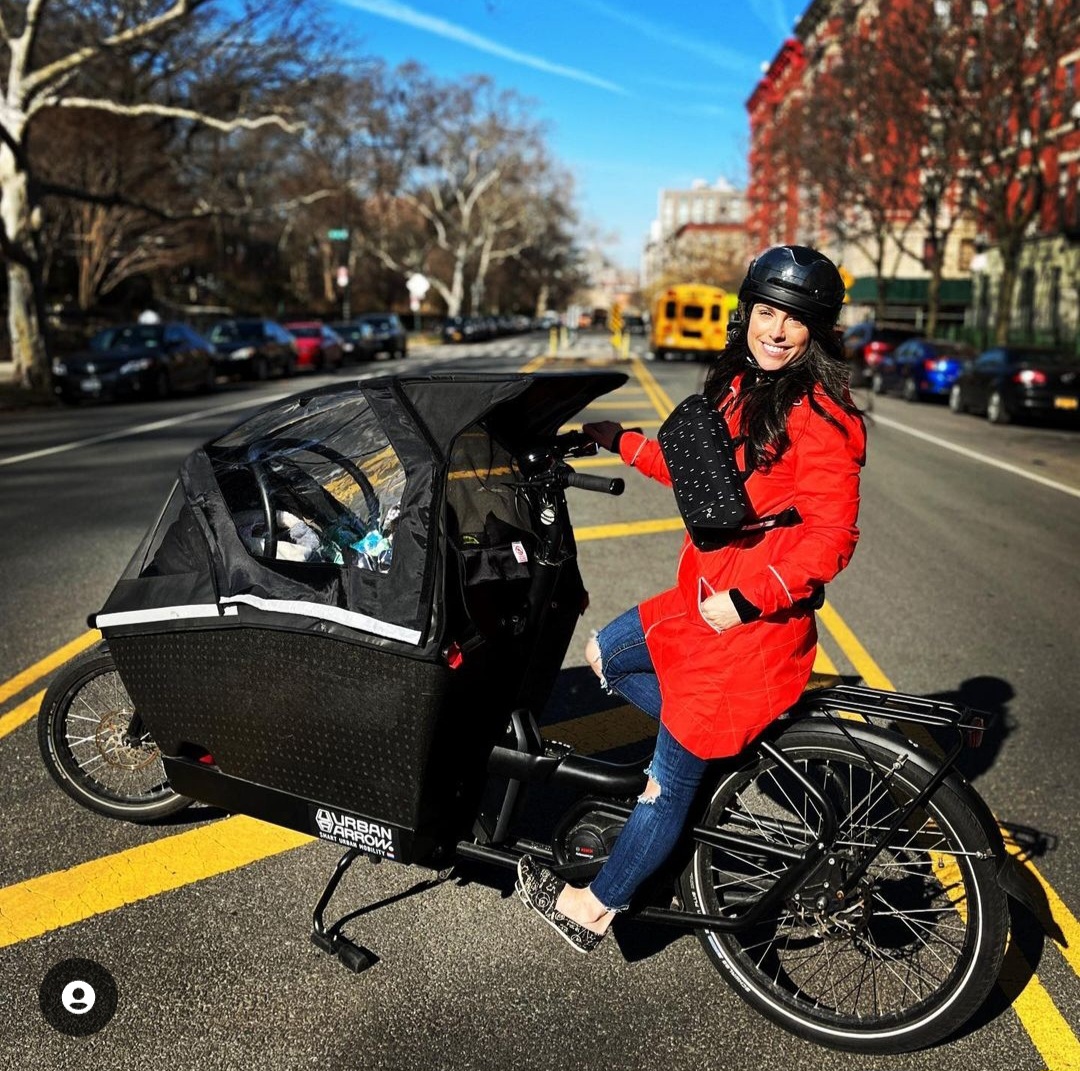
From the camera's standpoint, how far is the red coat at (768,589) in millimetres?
2436

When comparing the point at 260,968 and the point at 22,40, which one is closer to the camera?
the point at 260,968

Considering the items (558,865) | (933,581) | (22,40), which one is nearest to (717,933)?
(558,865)

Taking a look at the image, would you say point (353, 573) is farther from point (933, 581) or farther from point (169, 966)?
point (933, 581)

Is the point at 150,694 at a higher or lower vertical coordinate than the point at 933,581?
higher

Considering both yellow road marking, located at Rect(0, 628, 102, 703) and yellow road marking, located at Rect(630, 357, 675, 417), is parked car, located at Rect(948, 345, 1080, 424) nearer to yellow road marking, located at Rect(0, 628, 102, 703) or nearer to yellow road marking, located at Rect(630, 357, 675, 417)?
yellow road marking, located at Rect(630, 357, 675, 417)

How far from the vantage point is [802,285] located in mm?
2518

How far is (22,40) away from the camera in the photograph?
20.4 meters

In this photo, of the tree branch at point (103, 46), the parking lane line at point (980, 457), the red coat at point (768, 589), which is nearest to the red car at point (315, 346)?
the tree branch at point (103, 46)

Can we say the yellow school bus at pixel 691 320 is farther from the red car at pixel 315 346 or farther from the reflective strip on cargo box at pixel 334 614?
the reflective strip on cargo box at pixel 334 614

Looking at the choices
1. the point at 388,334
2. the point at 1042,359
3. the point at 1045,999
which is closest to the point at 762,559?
the point at 1045,999

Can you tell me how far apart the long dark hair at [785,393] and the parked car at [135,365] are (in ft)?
67.3

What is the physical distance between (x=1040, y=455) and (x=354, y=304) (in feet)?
210

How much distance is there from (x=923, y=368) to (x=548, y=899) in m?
24.1

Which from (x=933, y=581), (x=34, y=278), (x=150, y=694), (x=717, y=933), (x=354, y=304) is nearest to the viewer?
(x=717, y=933)
